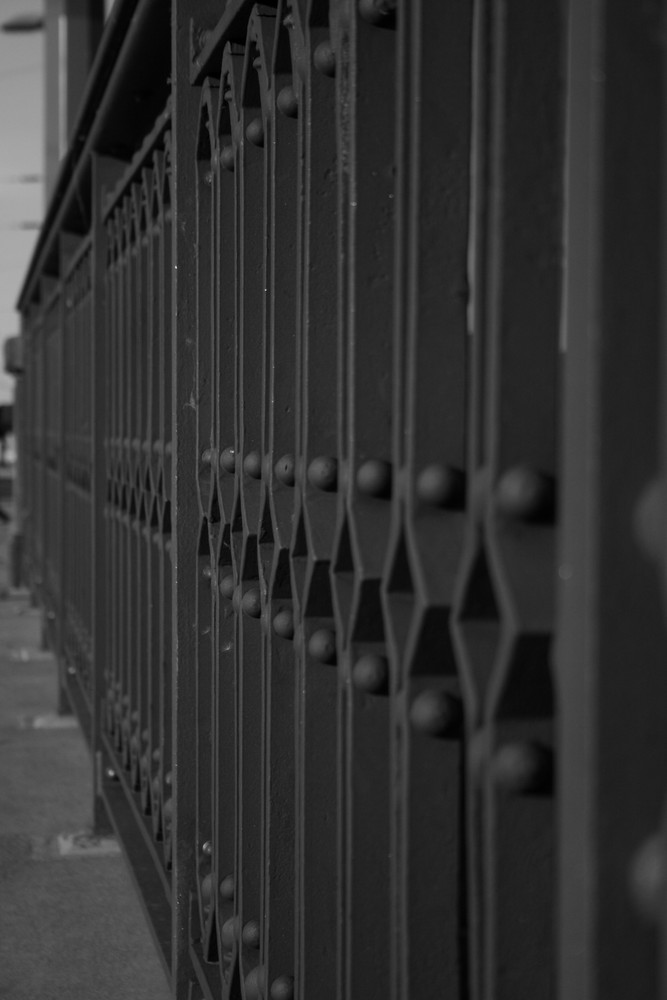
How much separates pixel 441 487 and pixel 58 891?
252cm

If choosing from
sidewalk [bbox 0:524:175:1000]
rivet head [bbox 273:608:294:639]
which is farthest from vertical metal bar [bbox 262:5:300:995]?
sidewalk [bbox 0:524:175:1000]

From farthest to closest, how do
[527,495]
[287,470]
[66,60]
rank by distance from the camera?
[66,60] < [287,470] < [527,495]

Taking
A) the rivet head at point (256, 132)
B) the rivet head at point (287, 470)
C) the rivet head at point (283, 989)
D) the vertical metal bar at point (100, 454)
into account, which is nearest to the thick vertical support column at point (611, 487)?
the rivet head at point (287, 470)

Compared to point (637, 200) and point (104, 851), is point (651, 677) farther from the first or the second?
point (104, 851)

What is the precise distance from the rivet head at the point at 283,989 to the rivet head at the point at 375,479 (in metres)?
0.72

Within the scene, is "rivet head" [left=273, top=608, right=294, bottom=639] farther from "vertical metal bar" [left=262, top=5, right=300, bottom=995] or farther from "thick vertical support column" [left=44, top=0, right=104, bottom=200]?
"thick vertical support column" [left=44, top=0, right=104, bottom=200]

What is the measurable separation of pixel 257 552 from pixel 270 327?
317 millimetres

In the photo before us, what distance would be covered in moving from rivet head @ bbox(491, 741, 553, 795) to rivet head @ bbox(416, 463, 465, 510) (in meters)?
0.23

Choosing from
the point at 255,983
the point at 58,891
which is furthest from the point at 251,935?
the point at 58,891

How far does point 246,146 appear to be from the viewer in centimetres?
180

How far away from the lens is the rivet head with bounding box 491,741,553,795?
97 cm

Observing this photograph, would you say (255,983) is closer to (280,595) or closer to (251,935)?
(251,935)

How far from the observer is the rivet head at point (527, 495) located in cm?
93

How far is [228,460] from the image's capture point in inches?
75.6
